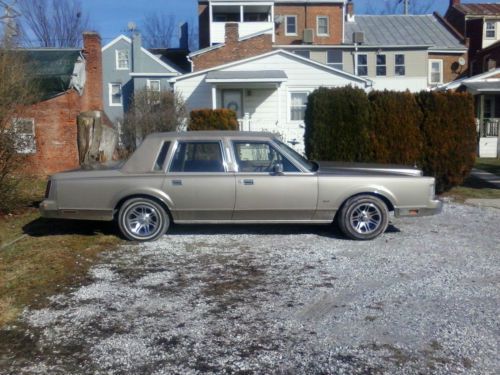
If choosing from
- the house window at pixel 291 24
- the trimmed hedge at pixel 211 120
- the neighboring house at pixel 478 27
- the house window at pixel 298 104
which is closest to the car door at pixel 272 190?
the trimmed hedge at pixel 211 120

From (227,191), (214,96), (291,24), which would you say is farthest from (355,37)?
(227,191)

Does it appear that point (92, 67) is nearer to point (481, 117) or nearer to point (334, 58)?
point (481, 117)

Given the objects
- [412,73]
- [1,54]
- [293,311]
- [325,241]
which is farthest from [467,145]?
[412,73]

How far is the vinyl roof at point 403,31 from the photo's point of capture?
115ft

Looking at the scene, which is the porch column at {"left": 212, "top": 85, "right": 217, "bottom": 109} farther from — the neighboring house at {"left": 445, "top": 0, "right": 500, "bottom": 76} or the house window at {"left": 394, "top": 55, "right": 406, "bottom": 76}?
the neighboring house at {"left": 445, "top": 0, "right": 500, "bottom": 76}

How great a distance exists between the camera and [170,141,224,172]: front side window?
8.05m

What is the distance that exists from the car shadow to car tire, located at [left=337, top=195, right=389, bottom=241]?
3440mm

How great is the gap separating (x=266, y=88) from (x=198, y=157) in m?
15.5

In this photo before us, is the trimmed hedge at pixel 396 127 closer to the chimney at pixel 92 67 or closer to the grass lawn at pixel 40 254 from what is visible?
the grass lawn at pixel 40 254

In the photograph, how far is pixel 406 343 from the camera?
14.7 ft

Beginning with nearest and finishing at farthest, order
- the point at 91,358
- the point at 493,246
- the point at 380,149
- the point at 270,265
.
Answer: the point at 91,358 < the point at 270,265 < the point at 493,246 < the point at 380,149

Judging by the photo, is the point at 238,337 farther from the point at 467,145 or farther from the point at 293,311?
the point at 467,145

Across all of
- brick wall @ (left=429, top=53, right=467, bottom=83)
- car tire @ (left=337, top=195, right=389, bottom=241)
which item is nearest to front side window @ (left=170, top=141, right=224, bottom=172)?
car tire @ (left=337, top=195, right=389, bottom=241)

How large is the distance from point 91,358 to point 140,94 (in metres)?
15.2
